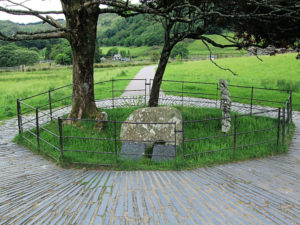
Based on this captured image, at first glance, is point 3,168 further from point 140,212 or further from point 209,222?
point 209,222

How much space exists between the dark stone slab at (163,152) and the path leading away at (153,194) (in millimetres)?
744

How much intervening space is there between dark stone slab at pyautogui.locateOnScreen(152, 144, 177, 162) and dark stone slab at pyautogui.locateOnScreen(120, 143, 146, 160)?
397 millimetres

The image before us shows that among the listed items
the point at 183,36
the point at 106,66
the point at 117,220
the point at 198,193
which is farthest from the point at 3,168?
the point at 106,66

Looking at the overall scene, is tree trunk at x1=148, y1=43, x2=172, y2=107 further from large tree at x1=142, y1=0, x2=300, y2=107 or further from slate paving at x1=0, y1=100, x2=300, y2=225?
slate paving at x1=0, y1=100, x2=300, y2=225

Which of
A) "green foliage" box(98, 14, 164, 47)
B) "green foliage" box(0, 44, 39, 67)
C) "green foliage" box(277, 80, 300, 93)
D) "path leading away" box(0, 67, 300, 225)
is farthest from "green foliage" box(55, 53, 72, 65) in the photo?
"path leading away" box(0, 67, 300, 225)

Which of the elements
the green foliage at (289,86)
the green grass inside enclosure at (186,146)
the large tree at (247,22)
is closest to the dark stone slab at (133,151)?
the green grass inside enclosure at (186,146)

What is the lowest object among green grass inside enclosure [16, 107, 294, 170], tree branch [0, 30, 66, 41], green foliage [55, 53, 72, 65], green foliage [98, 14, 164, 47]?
green grass inside enclosure [16, 107, 294, 170]

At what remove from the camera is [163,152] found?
8.21m

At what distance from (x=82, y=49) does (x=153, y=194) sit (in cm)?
699

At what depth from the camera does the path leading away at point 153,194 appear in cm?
514

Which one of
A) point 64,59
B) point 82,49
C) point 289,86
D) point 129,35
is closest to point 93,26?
point 82,49

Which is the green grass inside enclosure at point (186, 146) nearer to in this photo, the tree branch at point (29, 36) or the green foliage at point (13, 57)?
the tree branch at point (29, 36)

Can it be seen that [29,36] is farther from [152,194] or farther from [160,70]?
[152,194]

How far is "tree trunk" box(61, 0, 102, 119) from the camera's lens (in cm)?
1058
